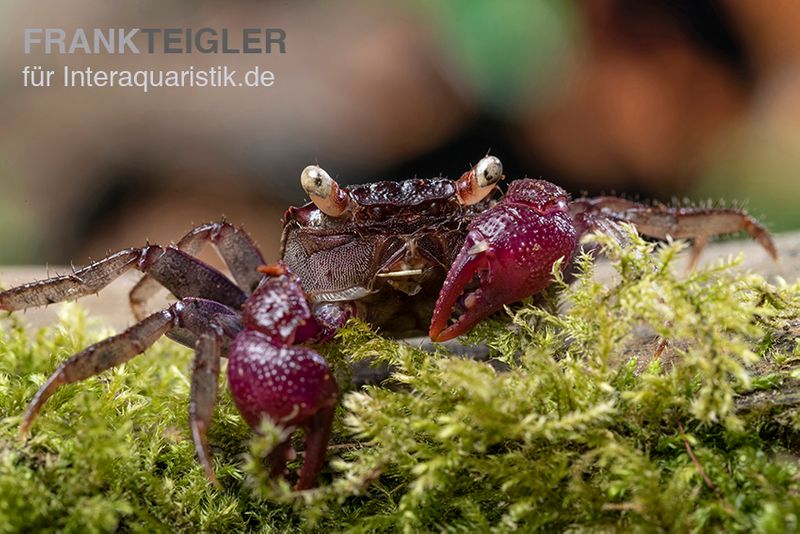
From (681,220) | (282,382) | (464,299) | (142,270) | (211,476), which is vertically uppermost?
(681,220)

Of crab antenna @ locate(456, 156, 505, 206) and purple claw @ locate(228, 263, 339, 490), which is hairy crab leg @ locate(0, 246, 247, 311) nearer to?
purple claw @ locate(228, 263, 339, 490)

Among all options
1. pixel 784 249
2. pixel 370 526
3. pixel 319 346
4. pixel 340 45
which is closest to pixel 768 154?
pixel 784 249

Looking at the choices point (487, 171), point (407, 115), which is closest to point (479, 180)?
point (487, 171)

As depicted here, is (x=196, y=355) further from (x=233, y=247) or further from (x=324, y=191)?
(x=233, y=247)

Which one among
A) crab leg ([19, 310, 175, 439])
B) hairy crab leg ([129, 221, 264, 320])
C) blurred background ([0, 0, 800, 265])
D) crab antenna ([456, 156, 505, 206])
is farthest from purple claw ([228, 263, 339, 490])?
blurred background ([0, 0, 800, 265])

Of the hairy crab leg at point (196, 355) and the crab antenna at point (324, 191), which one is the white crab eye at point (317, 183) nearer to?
the crab antenna at point (324, 191)

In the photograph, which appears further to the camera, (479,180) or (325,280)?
(325,280)
